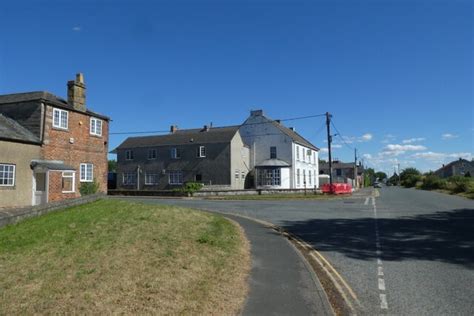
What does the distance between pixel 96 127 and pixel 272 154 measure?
30.8 metres

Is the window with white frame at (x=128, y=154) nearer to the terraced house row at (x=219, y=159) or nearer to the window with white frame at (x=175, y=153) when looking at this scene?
the terraced house row at (x=219, y=159)

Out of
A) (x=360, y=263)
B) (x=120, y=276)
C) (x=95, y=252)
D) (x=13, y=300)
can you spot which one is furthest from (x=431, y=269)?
(x=13, y=300)

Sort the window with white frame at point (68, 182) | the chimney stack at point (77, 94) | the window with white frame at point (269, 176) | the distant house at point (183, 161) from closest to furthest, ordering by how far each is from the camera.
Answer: the window with white frame at point (68, 182) < the chimney stack at point (77, 94) < the distant house at point (183, 161) < the window with white frame at point (269, 176)

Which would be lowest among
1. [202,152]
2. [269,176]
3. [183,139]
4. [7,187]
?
[7,187]

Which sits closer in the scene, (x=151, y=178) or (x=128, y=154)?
(x=151, y=178)

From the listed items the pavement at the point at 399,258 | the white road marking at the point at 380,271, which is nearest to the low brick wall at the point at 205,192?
the pavement at the point at 399,258

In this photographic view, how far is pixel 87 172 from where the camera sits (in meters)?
27.0

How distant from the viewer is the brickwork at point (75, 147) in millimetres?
23359

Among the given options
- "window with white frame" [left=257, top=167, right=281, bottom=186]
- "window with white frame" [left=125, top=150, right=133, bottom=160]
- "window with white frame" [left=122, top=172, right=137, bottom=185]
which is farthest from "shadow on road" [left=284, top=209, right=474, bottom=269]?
"window with white frame" [left=125, top=150, right=133, bottom=160]

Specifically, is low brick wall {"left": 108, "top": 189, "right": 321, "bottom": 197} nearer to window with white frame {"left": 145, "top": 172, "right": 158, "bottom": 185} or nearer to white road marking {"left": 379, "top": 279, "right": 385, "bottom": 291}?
window with white frame {"left": 145, "top": 172, "right": 158, "bottom": 185}

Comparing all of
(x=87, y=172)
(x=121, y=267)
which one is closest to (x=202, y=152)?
(x=87, y=172)

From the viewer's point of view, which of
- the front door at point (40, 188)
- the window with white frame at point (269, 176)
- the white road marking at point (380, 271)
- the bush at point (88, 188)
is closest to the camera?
the white road marking at point (380, 271)

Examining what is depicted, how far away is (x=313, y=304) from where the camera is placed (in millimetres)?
6691

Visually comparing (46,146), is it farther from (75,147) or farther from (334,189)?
(334,189)
